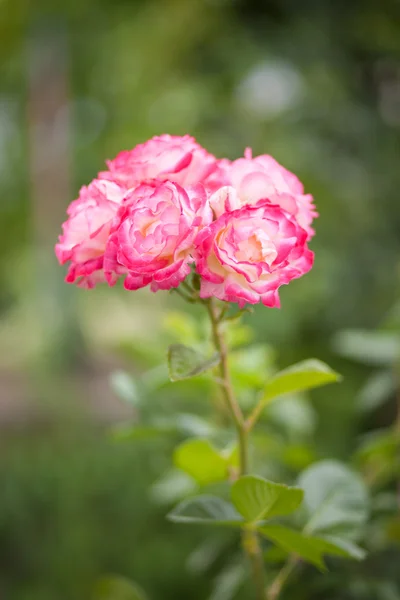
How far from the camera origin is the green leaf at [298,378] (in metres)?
0.58

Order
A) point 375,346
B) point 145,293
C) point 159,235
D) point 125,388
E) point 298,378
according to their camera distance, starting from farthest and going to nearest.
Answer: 1. point 145,293
2. point 375,346
3. point 125,388
4. point 298,378
5. point 159,235

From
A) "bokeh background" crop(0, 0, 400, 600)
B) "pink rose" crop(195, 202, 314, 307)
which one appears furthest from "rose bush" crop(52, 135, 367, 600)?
"bokeh background" crop(0, 0, 400, 600)

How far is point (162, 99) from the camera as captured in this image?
3.96 meters

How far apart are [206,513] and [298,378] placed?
146 millimetres

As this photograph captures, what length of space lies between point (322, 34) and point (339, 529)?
2700 millimetres

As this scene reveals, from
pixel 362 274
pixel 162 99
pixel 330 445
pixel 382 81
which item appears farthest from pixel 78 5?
pixel 330 445

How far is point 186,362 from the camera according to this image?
540 mm

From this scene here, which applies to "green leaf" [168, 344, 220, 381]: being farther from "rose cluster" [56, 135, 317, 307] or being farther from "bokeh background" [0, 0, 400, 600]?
"bokeh background" [0, 0, 400, 600]

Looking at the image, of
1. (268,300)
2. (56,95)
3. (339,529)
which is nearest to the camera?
(268,300)

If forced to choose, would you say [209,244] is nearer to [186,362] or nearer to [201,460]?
[186,362]

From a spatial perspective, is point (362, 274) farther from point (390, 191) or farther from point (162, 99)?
point (162, 99)

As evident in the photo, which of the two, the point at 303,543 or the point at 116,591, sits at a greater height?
the point at 303,543

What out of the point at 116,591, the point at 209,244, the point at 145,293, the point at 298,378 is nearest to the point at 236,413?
the point at 298,378

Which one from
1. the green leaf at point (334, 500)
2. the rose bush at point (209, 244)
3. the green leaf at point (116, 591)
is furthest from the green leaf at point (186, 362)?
the green leaf at point (116, 591)
